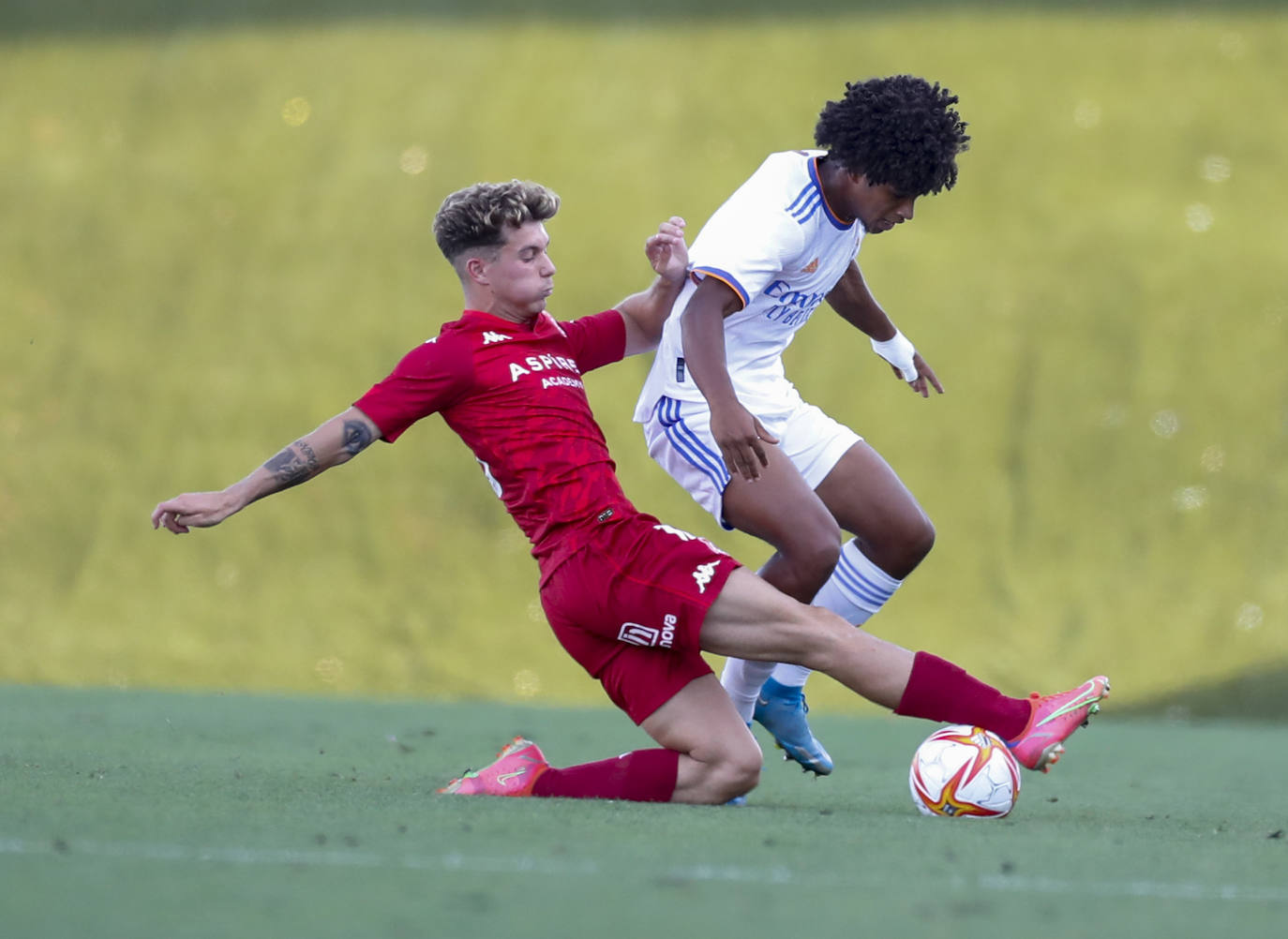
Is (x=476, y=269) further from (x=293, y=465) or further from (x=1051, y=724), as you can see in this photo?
(x=1051, y=724)

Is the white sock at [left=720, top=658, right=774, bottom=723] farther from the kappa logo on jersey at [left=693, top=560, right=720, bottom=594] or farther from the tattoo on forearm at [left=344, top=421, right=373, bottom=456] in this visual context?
the tattoo on forearm at [left=344, top=421, right=373, bottom=456]

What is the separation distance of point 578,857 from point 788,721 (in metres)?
1.63

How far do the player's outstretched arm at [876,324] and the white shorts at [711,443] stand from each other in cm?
43

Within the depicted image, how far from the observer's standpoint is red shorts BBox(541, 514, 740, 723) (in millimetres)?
3418

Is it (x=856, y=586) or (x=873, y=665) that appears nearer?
(x=873, y=665)

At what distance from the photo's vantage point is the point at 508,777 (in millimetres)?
3557

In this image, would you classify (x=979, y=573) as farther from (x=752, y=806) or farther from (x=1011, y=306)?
(x=752, y=806)

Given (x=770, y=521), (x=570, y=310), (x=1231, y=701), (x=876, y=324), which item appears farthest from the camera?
(x=570, y=310)

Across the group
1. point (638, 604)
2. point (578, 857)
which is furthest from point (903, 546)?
point (578, 857)

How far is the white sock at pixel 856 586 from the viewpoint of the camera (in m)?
4.16

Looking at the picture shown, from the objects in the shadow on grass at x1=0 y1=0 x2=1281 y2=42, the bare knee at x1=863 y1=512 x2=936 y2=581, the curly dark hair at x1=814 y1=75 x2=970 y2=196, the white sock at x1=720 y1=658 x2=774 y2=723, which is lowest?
the white sock at x1=720 y1=658 x2=774 y2=723

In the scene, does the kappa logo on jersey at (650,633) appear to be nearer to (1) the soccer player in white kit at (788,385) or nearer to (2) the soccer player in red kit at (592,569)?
(2) the soccer player in red kit at (592,569)

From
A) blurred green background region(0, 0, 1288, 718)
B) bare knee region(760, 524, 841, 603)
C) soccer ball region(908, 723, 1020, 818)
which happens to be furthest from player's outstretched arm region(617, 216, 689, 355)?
blurred green background region(0, 0, 1288, 718)

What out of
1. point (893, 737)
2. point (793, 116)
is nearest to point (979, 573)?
point (893, 737)
